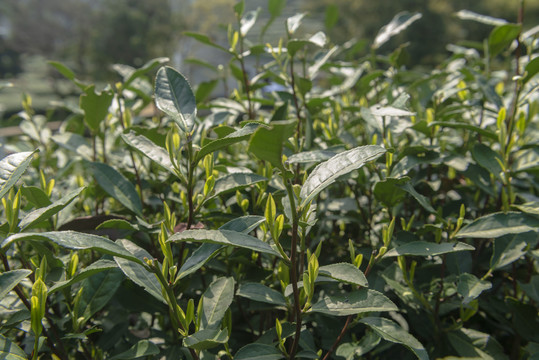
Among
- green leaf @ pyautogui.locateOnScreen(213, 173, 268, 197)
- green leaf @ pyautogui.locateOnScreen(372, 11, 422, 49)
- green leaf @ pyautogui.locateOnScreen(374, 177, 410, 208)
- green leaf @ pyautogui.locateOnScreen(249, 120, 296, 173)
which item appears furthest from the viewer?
green leaf @ pyautogui.locateOnScreen(372, 11, 422, 49)

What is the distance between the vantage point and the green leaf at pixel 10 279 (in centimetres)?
70

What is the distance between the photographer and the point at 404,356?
105cm

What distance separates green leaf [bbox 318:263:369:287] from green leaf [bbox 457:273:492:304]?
27 cm

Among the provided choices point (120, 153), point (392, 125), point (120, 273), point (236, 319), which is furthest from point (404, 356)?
point (120, 153)

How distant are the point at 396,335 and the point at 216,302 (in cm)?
33

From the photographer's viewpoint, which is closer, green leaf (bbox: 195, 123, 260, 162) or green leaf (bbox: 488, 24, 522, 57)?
green leaf (bbox: 195, 123, 260, 162)

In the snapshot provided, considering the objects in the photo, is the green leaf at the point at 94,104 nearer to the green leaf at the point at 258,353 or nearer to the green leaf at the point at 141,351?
the green leaf at the point at 141,351

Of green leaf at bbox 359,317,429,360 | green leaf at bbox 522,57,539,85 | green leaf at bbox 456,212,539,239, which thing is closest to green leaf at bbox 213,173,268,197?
green leaf at bbox 359,317,429,360

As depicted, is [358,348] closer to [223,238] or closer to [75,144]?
[223,238]

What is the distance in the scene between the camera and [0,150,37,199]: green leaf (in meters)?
0.73

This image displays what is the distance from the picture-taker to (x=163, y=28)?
22078mm

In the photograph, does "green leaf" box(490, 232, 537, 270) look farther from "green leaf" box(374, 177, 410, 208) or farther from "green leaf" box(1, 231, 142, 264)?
"green leaf" box(1, 231, 142, 264)

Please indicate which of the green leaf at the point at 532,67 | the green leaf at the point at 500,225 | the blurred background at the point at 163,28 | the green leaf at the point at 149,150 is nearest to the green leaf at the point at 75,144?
the green leaf at the point at 149,150

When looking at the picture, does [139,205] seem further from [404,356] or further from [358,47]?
[358,47]
